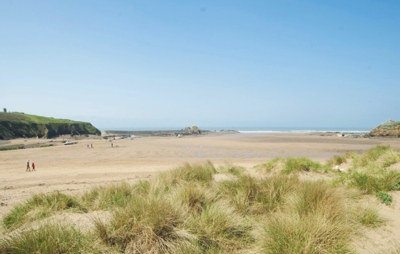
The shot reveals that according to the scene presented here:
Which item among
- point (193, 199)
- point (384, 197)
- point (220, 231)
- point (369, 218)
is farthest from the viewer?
point (384, 197)

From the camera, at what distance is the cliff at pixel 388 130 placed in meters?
55.5

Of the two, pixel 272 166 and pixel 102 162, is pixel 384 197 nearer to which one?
pixel 272 166

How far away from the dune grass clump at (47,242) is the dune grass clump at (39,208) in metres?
2.01

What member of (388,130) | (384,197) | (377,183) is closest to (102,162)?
(377,183)

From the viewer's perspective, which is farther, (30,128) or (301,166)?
(30,128)

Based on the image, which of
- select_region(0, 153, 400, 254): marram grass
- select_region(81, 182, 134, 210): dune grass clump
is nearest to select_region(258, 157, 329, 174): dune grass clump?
select_region(0, 153, 400, 254): marram grass

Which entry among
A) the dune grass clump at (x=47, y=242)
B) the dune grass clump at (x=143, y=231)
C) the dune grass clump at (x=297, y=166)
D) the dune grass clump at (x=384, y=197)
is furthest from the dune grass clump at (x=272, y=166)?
the dune grass clump at (x=47, y=242)

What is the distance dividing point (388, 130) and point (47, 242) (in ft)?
240

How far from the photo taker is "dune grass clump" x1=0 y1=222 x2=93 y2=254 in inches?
153

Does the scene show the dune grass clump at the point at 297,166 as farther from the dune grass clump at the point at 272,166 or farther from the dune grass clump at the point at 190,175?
the dune grass clump at the point at 190,175

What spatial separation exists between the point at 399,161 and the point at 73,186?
55.6 ft

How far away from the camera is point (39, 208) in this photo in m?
6.42

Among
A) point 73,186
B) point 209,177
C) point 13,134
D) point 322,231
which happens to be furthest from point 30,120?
point 322,231

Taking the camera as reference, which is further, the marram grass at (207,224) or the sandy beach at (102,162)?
the sandy beach at (102,162)
